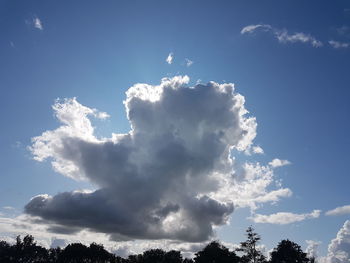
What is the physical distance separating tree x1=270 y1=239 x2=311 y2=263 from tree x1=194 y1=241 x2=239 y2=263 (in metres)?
29.6

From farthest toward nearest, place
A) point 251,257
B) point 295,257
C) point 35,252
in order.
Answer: point 35,252 < point 295,257 < point 251,257

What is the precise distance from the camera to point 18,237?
136875 mm

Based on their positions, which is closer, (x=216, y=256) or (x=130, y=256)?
(x=216, y=256)

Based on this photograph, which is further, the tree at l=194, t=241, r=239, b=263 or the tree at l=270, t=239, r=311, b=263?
the tree at l=270, t=239, r=311, b=263

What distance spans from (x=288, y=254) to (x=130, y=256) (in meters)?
65.7

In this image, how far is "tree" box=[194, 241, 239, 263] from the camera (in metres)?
102

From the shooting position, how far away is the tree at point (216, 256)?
10206cm

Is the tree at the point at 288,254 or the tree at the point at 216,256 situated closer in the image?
the tree at the point at 216,256

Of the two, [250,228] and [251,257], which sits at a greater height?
[250,228]

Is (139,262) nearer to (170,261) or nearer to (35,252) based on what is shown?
(170,261)

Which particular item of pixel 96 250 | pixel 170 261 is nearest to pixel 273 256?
pixel 170 261

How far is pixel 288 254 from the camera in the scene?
12294 cm

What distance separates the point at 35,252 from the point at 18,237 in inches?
414

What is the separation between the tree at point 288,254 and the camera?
121 m
